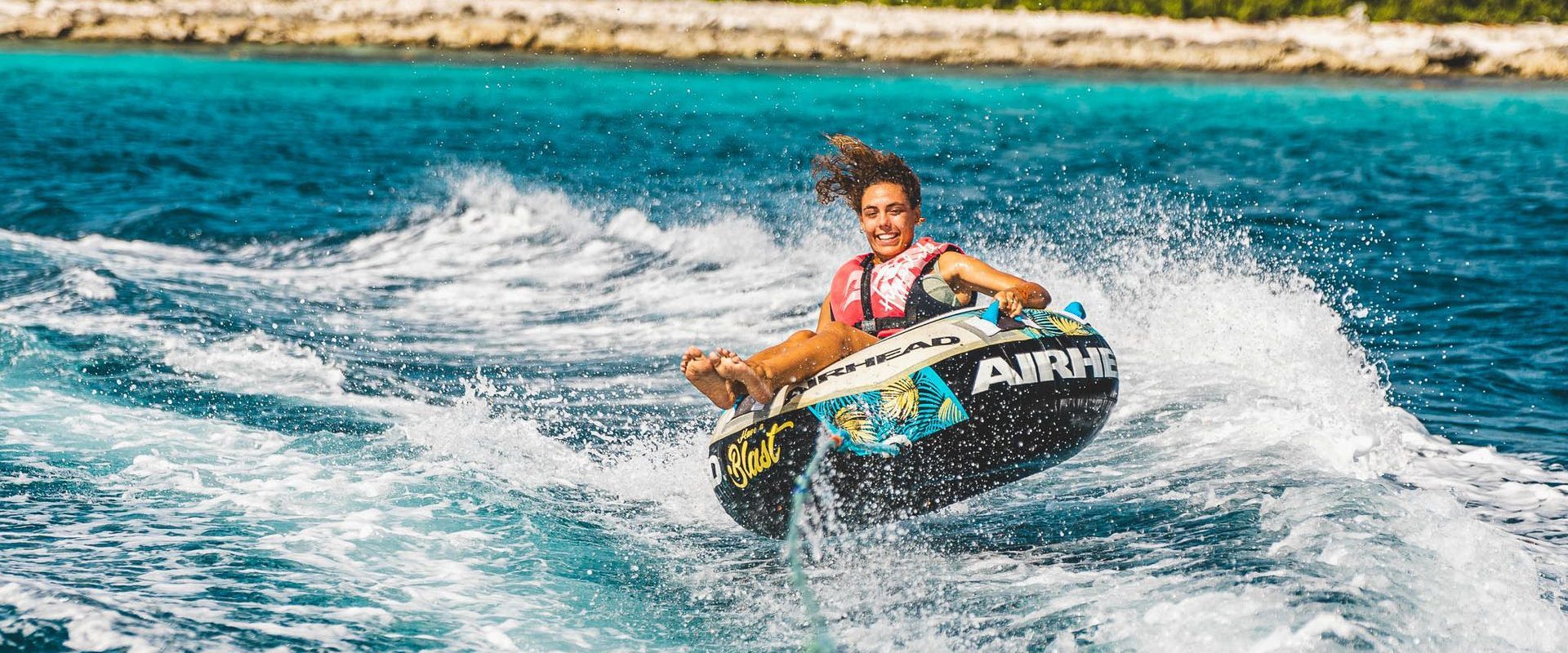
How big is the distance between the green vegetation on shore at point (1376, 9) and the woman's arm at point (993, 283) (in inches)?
965

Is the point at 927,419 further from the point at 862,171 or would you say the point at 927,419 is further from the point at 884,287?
the point at 862,171

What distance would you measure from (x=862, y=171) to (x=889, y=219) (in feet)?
0.70

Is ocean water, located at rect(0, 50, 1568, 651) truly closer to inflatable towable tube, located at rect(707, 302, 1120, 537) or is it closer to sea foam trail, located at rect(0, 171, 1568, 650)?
sea foam trail, located at rect(0, 171, 1568, 650)

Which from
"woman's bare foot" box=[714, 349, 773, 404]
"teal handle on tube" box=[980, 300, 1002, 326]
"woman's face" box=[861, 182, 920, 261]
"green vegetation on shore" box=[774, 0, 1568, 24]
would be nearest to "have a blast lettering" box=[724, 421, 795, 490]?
"woman's bare foot" box=[714, 349, 773, 404]

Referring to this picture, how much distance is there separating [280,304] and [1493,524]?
716cm

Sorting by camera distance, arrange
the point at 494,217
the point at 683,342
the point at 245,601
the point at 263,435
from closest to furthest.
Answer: the point at 245,601 → the point at 263,435 → the point at 683,342 → the point at 494,217

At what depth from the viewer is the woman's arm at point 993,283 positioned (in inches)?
184

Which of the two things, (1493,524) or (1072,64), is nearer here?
(1493,524)

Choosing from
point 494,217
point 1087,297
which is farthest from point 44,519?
point 494,217

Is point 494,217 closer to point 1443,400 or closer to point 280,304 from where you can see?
point 280,304

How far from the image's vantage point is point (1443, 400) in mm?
6652

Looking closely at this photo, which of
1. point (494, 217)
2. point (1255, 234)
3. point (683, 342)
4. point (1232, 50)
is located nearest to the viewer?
point (683, 342)

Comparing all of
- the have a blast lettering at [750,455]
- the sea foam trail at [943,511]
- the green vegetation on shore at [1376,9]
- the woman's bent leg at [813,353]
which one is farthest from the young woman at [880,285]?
the green vegetation on shore at [1376,9]

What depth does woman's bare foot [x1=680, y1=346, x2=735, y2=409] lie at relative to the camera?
14.4ft
